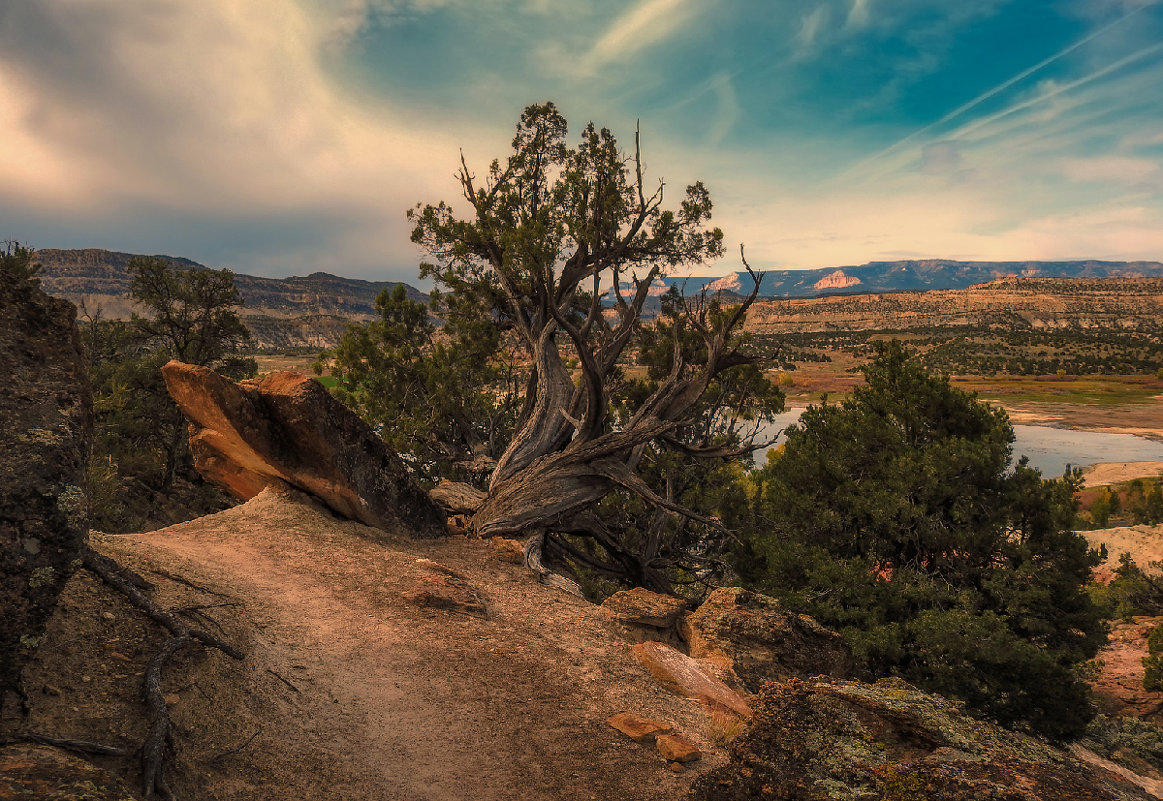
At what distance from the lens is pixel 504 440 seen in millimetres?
20234

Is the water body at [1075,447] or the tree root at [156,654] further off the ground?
the tree root at [156,654]

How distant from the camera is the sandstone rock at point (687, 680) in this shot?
7.59 metres

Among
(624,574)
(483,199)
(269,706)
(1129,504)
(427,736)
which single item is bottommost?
(1129,504)

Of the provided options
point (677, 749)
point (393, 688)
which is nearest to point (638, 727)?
point (677, 749)

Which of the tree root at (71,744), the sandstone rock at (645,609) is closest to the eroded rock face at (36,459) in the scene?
the tree root at (71,744)

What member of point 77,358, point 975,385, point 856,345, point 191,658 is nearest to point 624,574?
point 191,658

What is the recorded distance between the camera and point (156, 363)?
877 inches

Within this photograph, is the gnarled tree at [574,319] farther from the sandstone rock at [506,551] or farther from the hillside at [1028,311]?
the hillside at [1028,311]

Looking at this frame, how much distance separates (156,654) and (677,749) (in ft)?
15.5

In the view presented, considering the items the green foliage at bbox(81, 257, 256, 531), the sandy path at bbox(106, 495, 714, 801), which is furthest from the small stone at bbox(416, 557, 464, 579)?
the green foliage at bbox(81, 257, 256, 531)

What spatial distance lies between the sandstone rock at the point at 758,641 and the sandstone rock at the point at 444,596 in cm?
365

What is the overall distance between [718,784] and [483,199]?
1713cm

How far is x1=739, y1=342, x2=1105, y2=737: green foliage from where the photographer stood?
34.5ft

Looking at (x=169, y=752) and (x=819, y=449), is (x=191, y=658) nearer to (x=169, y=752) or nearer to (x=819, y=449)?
(x=169, y=752)
